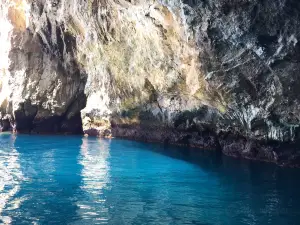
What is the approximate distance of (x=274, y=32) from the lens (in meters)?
13.8

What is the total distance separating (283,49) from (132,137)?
19.1 meters

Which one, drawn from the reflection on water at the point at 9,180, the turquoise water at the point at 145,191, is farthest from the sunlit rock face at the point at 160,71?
the reflection on water at the point at 9,180

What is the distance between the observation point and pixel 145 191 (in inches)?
465

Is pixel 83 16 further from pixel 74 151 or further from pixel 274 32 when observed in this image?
pixel 274 32

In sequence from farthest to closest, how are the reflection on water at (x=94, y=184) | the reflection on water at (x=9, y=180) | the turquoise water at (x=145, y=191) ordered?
the reflection on water at (x=9, y=180) → the reflection on water at (x=94, y=184) → the turquoise water at (x=145, y=191)

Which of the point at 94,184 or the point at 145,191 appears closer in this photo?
the point at 145,191

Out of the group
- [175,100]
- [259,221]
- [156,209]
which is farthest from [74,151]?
[259,221]

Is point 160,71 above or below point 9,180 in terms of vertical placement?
above

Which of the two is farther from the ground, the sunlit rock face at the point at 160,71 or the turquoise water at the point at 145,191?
the sunlit rock face at the point at 160,71

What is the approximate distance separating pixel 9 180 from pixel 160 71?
38.4ft

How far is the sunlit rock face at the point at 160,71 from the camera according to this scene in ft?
47.3

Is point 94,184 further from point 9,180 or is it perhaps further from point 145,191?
point 9,180

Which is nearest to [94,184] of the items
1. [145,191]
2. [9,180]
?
[145,191]

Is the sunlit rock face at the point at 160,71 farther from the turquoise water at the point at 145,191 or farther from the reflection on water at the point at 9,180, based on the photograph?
the reflection on water at the point at 9,180
